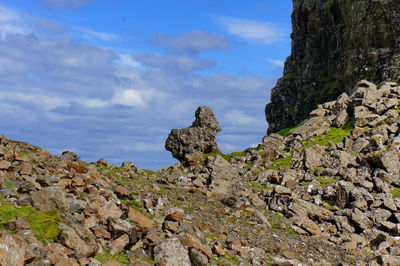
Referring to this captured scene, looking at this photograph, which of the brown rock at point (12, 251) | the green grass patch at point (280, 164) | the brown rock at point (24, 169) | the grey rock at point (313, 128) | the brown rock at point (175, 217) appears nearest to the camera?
the brown rock at point (12, 251)

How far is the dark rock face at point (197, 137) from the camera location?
6344cm

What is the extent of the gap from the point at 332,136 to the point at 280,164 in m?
13.2

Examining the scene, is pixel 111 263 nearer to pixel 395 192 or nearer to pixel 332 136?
pixel 395 192

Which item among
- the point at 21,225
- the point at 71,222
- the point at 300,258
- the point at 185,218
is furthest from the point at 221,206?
the point at 21,225

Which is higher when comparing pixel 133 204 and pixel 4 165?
pixel 4 165

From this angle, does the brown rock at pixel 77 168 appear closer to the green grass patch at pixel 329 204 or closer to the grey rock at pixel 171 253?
the grey rock at pixel 171 253

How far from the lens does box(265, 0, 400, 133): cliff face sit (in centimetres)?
9450

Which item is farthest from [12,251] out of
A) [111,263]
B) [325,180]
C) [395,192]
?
[395,192]

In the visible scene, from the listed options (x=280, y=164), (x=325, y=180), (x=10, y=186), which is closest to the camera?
(x=10, y=186)

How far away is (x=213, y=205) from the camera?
3709 centimetres

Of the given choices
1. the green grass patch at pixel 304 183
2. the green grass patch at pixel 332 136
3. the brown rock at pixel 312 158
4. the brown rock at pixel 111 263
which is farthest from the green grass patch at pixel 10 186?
the green grass patch at pixel 332 136

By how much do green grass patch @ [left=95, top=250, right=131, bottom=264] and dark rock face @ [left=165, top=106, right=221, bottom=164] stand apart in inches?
1591

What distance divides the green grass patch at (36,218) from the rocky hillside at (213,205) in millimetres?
49

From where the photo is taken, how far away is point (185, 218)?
98.5 ft
